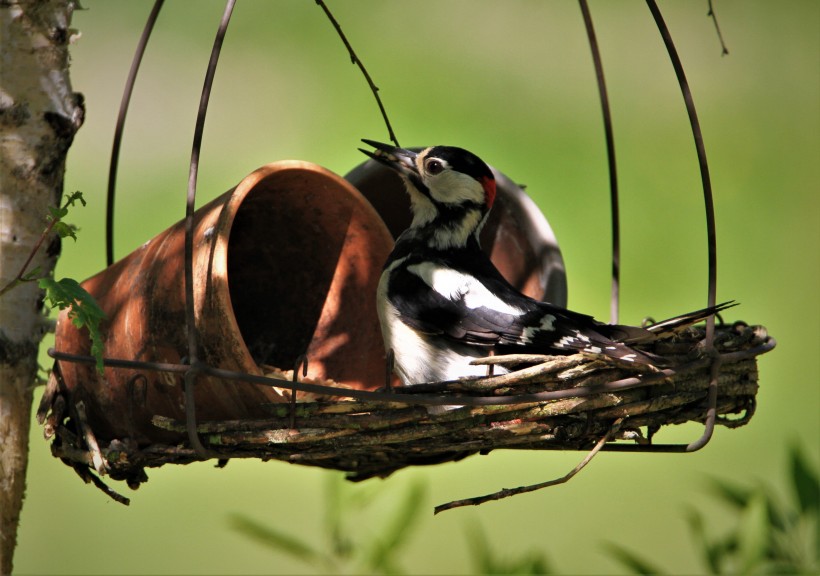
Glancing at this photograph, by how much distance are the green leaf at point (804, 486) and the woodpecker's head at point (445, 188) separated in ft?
3.59

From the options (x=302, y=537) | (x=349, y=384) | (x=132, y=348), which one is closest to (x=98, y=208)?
(x=302, y=537)

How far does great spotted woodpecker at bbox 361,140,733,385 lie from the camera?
5.27 ft

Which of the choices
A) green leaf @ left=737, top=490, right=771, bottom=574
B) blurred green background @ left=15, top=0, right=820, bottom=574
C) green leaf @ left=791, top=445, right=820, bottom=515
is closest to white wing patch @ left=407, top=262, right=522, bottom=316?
green leaf @ left=737, top=490, right=771, bottom=574

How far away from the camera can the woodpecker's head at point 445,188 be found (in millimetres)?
1971

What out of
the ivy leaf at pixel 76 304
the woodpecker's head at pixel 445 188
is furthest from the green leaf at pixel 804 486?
the ivy leaf at pixel 76 304

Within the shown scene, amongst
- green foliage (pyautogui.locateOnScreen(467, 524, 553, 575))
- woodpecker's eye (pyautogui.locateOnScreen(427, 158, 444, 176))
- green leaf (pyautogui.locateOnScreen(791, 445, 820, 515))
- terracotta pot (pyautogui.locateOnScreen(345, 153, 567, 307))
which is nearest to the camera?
woodpecker's eye (pyautogui.locateOnScreen(427, 158, 444, 176))

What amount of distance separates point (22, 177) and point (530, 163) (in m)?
2.49

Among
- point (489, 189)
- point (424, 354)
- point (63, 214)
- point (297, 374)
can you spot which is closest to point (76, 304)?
point (63, 214)

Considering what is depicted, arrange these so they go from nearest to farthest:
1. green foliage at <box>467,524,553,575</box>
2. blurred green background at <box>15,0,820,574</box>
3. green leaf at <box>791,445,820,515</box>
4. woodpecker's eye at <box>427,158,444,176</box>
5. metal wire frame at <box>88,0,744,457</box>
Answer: metal wire frame at <box>88,0,744,457</box>
woodpecker's eye at <box>427,158,444,176</box>
green foliage at <box>467,524,553,575</box>
green leaf at <box>791,445,820,515</box>
blurred green background at <box>15,0,820,574</box>

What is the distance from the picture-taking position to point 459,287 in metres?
1.80

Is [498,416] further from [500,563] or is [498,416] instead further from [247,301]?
[500,563]

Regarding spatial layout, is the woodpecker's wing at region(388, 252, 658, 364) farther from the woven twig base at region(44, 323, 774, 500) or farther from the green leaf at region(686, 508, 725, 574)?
the green leaf at region(686, 508, 725, 574)

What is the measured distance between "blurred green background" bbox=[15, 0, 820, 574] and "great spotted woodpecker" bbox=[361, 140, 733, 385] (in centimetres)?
161

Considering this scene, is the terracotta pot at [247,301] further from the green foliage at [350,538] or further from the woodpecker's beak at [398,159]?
the green foliage at [350,538]
